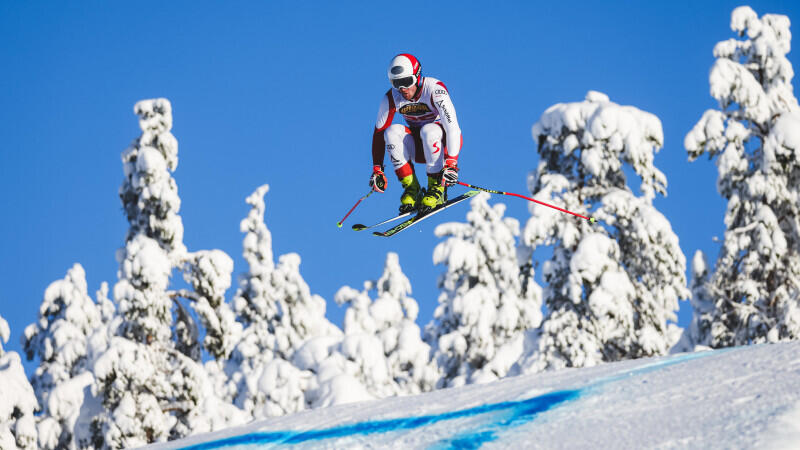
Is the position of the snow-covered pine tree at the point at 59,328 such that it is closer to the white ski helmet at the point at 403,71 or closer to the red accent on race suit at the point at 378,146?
the red accent on race suit at the point at 378,146

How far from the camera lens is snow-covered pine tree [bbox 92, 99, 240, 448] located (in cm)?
1844

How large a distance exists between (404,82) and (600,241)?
1117 cm

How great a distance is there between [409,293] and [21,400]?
725 inches

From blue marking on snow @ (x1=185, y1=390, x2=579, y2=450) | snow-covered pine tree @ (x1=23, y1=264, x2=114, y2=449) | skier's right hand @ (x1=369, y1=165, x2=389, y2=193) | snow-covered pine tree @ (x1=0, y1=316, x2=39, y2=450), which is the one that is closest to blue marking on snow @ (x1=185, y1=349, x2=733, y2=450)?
blue marking on snow @ (x1=185, y1=390, x2=579, y2=450)

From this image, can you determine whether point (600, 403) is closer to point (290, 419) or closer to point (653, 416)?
point (653, 416)

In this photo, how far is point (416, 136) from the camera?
1025 centimetres

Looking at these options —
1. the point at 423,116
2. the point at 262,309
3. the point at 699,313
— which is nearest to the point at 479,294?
the point at 699,313

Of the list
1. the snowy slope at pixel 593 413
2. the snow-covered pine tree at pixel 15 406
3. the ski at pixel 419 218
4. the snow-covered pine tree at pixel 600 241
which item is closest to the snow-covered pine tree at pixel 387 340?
the snow-covered pine tree at pixel 600 241

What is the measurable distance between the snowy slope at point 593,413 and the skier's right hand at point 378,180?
2500mm

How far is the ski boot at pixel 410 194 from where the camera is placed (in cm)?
1032

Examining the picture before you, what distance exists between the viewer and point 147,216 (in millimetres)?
20312

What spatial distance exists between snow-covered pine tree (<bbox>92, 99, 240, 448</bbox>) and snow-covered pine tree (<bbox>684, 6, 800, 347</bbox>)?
10459 millimetres

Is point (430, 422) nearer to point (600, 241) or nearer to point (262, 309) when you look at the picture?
point (600, 241)

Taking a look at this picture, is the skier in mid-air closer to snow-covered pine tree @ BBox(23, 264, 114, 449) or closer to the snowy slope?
the snowy slope
